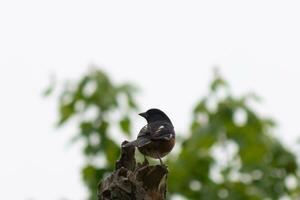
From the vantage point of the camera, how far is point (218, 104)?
60.7 ft

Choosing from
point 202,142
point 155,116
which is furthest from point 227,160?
point 155,116

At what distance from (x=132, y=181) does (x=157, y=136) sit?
239 centimetres

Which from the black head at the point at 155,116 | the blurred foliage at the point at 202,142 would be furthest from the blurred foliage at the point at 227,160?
the black head at the point at 155,116

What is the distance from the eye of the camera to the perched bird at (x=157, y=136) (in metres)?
10.4

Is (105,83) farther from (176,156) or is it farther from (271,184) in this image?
(271,184)

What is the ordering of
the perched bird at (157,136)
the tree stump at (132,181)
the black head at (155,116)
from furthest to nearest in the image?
the black head at (155,116) → the perched bird at (157,136) → the tree stump at (132,181)

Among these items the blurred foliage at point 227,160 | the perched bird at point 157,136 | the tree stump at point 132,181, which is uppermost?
the blurred foliage at point 227,160

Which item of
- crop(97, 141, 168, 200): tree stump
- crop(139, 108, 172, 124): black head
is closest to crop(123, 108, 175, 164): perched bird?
crop(139, 108, 172, 124): black head

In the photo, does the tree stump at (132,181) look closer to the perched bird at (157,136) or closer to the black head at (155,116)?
the perched bird at (157,136)

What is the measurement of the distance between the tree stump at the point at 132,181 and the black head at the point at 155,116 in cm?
249

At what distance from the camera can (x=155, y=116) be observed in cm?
1108

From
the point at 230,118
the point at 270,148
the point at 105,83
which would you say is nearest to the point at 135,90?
the point at 105,83

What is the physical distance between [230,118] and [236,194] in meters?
1.72

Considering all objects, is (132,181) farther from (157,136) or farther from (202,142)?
(202,142)
